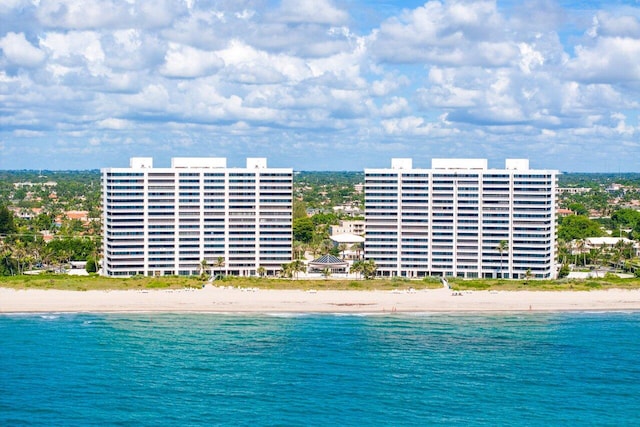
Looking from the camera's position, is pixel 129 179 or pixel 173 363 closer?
pixel 173 363

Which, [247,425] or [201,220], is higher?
[201,220]

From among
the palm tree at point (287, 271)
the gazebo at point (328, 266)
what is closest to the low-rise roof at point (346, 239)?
the gazebo at point (328, 266)

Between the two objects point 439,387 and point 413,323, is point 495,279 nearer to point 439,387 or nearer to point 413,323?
point 413,323

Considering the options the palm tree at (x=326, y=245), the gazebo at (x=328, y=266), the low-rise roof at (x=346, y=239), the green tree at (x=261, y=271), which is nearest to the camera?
the green tree at (x=261, y=271)

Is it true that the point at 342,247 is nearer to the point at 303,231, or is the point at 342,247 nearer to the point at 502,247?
the point at 303,231

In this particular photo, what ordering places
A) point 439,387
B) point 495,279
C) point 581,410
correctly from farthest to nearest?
point 495,279 < point 439,387 < point 581,410

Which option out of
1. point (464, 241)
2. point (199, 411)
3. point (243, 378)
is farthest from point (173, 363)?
point (464, 241)

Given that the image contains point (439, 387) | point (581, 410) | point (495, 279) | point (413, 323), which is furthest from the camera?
point (495, 279)

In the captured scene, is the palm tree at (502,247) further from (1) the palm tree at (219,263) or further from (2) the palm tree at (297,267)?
(1) the palm tree at (219,263)
